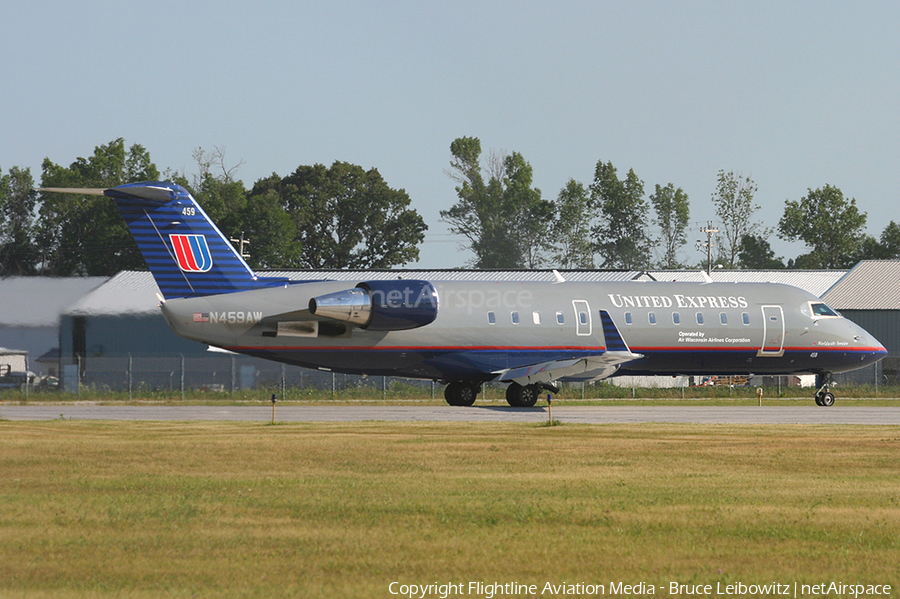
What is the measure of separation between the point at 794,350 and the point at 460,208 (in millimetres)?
67214

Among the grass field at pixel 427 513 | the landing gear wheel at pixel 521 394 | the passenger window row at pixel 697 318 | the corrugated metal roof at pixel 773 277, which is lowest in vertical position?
the grass field at pixel 427 513

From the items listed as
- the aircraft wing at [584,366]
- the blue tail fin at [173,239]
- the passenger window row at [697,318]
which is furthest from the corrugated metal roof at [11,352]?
the passenger window row at [697,318]

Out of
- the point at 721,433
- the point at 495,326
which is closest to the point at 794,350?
the point at 495,326

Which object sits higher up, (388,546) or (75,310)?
(75,310)

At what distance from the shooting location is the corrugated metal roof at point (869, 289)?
57.2 metres

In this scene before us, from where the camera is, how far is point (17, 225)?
85125 millimetres

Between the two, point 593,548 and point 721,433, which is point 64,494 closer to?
point 593,548

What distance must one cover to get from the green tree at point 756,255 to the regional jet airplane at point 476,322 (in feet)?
219

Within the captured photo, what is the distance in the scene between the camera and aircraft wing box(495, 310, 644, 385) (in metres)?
32.0

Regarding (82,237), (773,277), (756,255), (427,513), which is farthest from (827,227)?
(427,513)

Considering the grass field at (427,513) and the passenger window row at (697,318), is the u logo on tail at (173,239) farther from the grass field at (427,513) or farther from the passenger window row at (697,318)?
the passenger window row at (697,318)

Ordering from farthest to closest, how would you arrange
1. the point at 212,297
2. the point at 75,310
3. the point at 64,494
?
the point at 75,310, the point at 212,297, the point at 64,494

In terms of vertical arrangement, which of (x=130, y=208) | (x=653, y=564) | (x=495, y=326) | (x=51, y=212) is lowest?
(x=653, y=564)

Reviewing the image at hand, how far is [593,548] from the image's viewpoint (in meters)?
10.5
